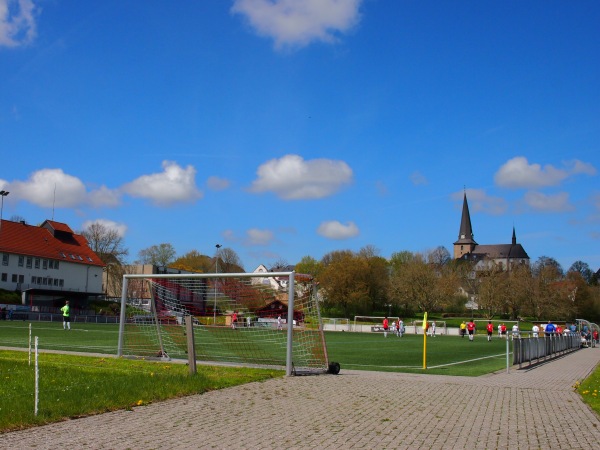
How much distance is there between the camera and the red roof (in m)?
80.6

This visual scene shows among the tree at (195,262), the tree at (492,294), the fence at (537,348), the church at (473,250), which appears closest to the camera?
the fence at (537,348)

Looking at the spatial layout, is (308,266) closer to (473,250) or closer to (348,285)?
(348,285)

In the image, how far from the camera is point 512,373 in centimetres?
1855

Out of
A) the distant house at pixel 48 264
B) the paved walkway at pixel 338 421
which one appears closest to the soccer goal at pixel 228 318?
the paved walkway at pixel 338 421

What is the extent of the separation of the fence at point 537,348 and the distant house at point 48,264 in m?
59.7

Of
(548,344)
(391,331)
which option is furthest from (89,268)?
(548,344)

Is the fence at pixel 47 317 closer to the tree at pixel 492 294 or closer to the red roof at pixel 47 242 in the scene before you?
the red roof at pixel 47 242

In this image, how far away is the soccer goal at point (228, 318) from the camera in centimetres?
1587

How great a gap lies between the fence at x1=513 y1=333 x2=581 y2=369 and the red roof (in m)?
66.8

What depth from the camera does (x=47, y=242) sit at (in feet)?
286

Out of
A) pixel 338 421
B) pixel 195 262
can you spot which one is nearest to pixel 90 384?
pixel 338 421

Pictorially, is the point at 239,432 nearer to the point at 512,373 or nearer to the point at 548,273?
the point at 512,373

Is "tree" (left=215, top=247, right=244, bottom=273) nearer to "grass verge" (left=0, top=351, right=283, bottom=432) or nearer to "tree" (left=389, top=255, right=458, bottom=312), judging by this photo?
"tree" (left=389, top=255, right=458, bottom=312)

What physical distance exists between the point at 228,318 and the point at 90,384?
6772 mm
